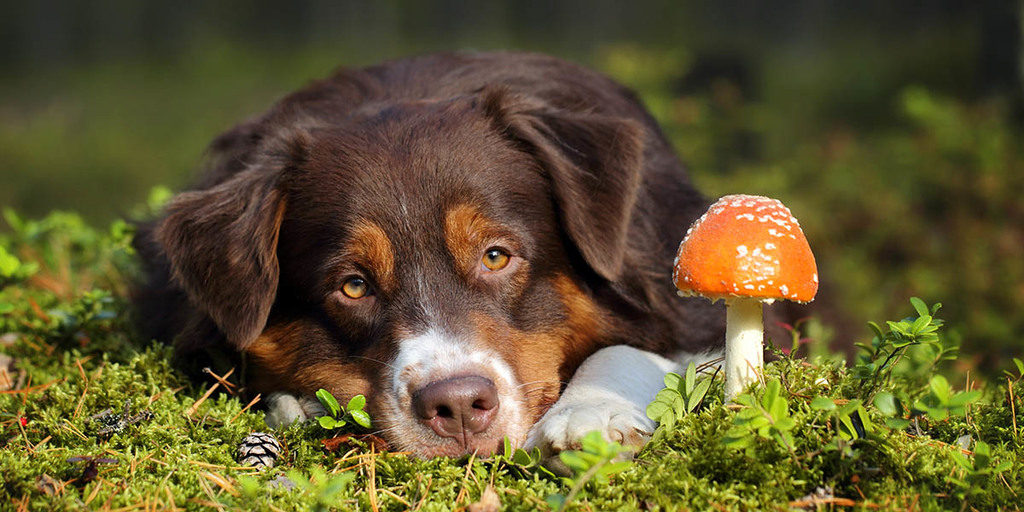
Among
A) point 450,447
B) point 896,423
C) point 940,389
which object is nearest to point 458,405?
point 450,447

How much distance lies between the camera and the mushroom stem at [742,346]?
8.61 feet

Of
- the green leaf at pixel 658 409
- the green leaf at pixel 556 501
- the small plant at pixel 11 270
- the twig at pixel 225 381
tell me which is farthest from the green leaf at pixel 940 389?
the small plant at pixel 11 270

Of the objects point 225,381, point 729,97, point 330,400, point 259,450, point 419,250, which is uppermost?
point 419,250

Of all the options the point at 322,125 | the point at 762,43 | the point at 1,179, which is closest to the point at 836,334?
the point at 322,125

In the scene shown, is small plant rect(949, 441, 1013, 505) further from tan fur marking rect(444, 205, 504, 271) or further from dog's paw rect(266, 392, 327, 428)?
dog's paw rect(266, 392, 327, 428)

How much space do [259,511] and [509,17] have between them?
13.1m

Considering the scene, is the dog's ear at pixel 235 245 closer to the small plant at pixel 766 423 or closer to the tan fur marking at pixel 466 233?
the tan fur marking at pixel 466 233

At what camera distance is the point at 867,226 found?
8.16 m

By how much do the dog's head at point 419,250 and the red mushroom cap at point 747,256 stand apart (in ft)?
2.95

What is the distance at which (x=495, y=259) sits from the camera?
3432 mm

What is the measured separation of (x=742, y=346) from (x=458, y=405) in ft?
3.04

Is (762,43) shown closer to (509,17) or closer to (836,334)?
(509,17)

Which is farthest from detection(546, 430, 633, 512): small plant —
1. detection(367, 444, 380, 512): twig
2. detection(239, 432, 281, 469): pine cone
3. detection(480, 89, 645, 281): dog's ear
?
detection(480, 89, 645, 281): dog's ear

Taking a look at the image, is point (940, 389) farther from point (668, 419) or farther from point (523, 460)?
point (523, 460)
